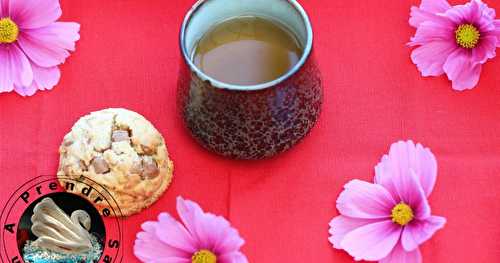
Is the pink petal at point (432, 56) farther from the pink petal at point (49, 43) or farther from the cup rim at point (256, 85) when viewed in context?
the pink petal at point (49, 43)

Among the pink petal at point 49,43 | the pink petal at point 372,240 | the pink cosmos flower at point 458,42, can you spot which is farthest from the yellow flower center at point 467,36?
the pink petal at point 49,43

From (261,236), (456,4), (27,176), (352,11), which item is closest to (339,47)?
(352,11)

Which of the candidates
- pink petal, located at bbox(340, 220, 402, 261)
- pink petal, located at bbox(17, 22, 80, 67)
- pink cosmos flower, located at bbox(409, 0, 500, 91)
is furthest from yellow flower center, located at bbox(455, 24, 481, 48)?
pink petal, located at bbox(17, 22, 80, 67)

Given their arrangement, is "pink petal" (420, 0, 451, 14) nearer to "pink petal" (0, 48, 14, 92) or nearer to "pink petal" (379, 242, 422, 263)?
"pink petal" (379, 242, 422, 263)

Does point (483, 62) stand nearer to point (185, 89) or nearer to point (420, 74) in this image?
point (420, 74)

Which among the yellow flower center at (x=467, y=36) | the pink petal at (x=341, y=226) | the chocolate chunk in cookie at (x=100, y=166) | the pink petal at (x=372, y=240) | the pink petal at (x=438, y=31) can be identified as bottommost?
the pink petal at (x=372, y=240)

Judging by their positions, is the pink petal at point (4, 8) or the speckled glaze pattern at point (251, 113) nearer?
the speckled glaze pattern at point (251, 113)

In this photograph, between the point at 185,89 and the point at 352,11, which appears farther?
the point at 352,11
